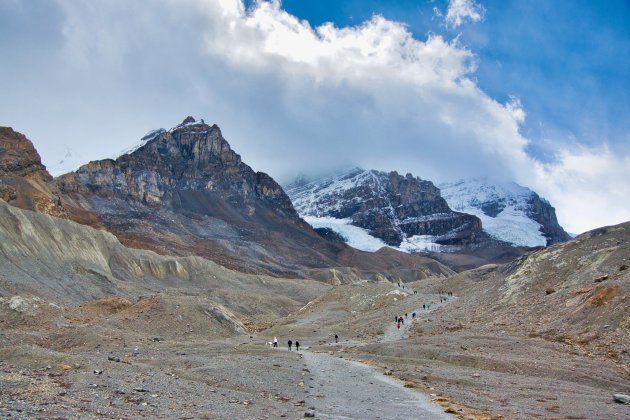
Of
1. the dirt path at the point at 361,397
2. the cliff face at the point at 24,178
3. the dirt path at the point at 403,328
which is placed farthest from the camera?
the cliff face at the point at 24,178

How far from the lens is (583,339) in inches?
1601

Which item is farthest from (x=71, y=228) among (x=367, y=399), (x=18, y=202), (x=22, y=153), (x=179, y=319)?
(x=367, y=399)

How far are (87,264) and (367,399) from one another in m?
92.2

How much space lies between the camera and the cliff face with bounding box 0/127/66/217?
470 feet

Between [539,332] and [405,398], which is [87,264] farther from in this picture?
[405,398]

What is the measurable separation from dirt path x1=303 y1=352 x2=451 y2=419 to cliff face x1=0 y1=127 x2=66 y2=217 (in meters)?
129

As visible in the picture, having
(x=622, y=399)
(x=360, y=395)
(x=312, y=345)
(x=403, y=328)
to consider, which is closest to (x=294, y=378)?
(x=360, y=395)

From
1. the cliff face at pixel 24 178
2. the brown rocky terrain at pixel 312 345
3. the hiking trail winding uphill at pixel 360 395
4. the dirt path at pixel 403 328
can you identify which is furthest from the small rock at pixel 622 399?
the cliff face at pixel 24 178

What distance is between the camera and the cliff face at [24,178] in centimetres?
14331

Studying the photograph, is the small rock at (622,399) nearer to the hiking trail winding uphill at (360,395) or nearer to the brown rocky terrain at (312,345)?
the brown rocky terrain at (312,345)

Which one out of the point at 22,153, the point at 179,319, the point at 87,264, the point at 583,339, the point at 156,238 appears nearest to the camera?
the point at 583,339

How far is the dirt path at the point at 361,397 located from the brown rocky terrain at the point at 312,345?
0.68 ft

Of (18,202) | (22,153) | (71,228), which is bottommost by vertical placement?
(71,228)

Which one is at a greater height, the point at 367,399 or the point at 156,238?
the point at 156,238
